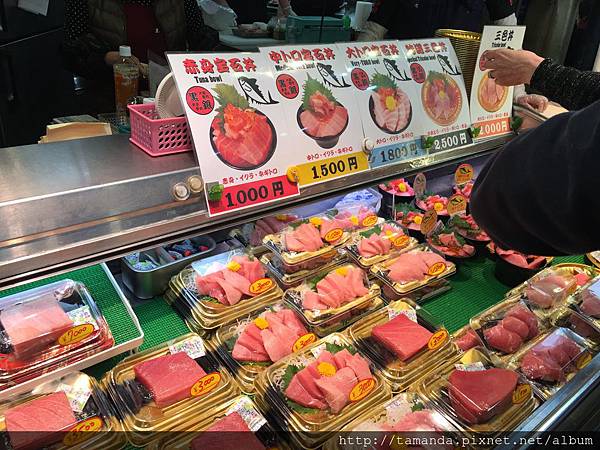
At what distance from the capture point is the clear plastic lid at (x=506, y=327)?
8.46 feet

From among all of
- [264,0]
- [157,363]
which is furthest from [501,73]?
[264,0]

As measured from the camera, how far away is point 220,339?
7.67 feet

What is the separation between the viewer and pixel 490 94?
294 centimetres

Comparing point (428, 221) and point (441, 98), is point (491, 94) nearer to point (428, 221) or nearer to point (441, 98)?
point (441, 98)

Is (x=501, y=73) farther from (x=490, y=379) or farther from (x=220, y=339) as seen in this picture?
(x=220, y=339)

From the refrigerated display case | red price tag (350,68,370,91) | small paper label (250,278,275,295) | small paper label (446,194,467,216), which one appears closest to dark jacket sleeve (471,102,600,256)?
the refrigerated display case

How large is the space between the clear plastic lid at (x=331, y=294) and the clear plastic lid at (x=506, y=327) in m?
0.63

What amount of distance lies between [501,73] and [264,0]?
21.6 ft

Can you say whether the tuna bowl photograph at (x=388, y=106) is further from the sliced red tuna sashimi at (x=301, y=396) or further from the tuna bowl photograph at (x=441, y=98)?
the sliced red tuna sashimi at (x=301, y=396)

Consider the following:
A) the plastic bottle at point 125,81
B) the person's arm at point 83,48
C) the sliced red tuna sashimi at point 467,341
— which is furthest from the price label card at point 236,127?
the person's arm at point 83,48

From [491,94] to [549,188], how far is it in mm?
2039

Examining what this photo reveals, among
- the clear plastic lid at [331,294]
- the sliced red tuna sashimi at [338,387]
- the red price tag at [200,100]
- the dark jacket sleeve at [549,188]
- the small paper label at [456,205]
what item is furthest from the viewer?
the small paper label at [456,205]

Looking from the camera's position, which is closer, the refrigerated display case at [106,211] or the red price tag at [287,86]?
the refrigerated display case at [106,211]

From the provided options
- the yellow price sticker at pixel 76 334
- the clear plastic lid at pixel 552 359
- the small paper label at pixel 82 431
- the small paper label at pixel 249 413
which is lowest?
the clear plastic lid at pixel 552 359
